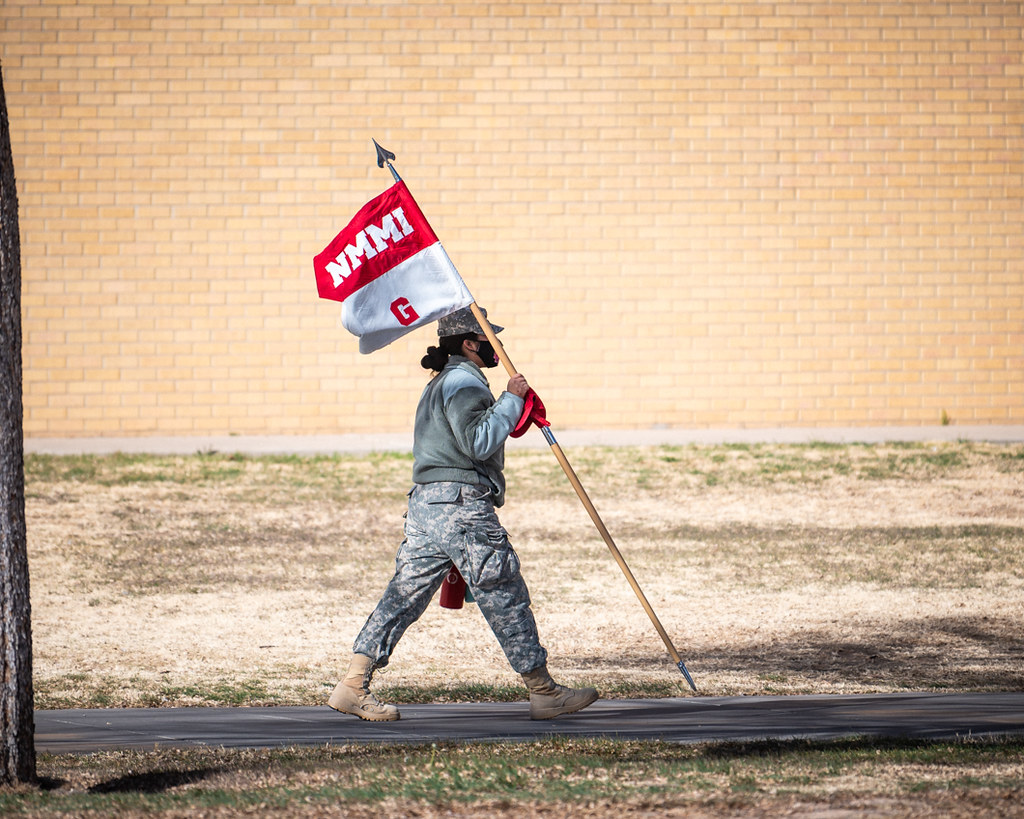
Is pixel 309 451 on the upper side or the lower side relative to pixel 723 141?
lower

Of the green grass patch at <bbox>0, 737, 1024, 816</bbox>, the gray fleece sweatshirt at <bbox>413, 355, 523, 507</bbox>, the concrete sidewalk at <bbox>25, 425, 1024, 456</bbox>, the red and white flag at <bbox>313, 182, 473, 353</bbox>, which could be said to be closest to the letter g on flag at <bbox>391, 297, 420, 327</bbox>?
the red and white flag at <bbox>313, 182, 473, 353</bbox>

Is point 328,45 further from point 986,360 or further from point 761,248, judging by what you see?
point 986,360

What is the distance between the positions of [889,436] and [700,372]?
2.50 meters

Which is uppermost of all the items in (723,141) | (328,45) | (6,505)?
(328,45)

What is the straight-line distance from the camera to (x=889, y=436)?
17.4m

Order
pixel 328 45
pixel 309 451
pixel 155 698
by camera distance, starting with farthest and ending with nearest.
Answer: pixel 328 45 < pixel 309 451 < pixel 155 698

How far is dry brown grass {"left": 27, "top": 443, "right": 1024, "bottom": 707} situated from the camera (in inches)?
317

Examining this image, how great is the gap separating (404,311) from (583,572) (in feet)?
17.1

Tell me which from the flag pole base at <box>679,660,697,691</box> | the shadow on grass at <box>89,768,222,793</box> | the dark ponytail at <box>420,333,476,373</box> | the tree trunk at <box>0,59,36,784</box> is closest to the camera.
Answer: the tree trunk at <box>0,59,36,784</box>

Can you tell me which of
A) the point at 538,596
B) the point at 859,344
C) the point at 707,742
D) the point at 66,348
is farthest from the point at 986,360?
the point at 707,742

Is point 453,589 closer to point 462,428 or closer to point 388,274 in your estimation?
point 462,428

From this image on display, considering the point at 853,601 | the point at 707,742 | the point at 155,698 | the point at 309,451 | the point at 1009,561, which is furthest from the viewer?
the point at 309,451

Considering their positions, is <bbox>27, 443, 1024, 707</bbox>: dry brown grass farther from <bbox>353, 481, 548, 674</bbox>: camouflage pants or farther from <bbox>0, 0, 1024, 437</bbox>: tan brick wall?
<bbox>0, 0, 1024, 437</bbox>: tan brick wall

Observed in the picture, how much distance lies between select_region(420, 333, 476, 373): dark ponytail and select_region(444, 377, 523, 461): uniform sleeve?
33 centimetres
